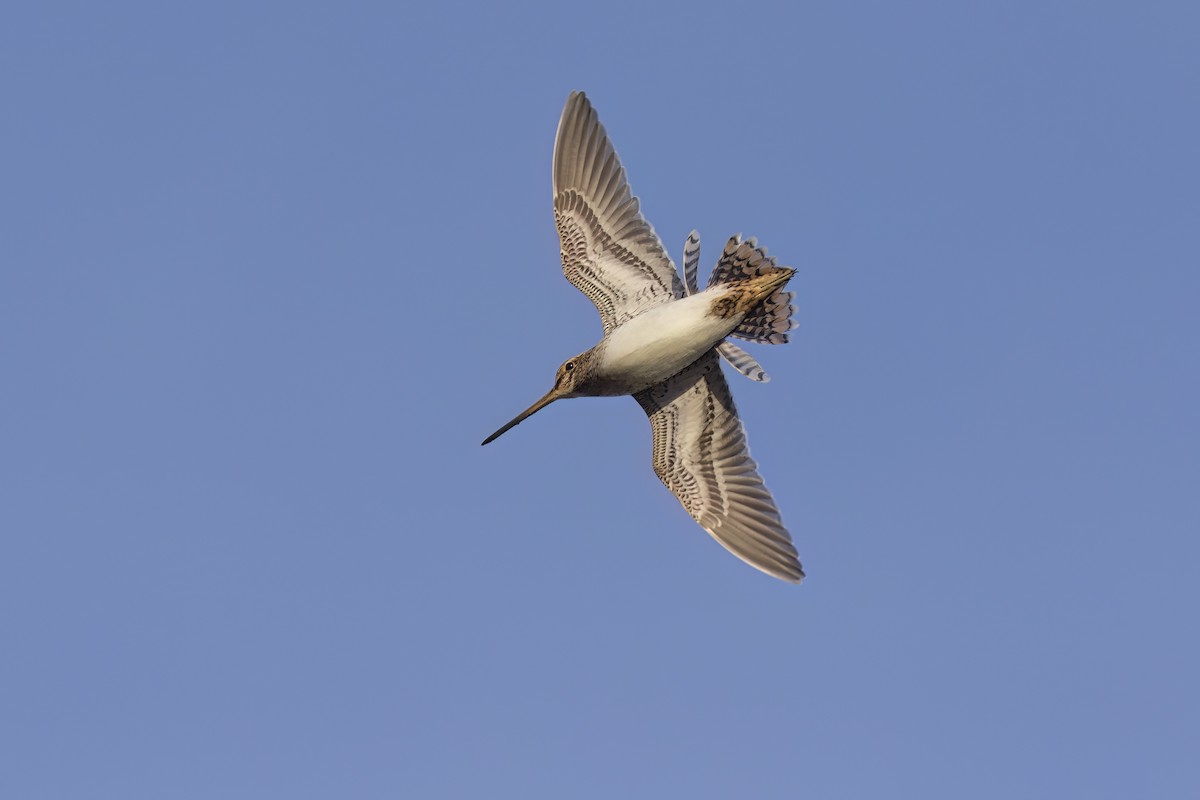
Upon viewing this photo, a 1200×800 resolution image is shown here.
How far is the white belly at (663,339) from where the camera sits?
17.7 metres

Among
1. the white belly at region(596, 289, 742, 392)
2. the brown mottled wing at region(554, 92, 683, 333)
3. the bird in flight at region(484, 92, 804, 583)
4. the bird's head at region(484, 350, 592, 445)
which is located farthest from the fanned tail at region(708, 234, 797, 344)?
the bird's head at region(484, 350, 592, 445)

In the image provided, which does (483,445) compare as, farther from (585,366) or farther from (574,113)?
(574,113)

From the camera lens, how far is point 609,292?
18.7m

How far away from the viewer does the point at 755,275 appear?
17.8 m

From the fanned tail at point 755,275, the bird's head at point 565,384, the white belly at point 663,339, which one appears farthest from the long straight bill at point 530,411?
the fanned tail at point 755,275

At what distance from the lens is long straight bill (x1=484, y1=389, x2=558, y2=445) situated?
19.1m

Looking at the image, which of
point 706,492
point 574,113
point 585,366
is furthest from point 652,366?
point 574,113

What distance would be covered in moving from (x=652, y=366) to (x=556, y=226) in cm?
241

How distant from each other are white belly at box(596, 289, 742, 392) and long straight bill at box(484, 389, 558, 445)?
1026 mm

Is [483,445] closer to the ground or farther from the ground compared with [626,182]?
closer to the ground

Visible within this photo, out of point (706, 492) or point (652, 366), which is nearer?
point (652, 366)

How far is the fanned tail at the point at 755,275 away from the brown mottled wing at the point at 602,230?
2.45 feet

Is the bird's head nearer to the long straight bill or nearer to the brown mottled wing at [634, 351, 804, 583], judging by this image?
the long straight bill

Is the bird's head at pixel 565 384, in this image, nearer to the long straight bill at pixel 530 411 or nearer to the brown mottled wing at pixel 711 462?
the long straight bill at pixel 530 411
